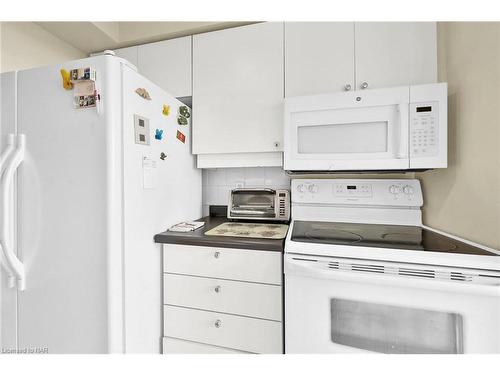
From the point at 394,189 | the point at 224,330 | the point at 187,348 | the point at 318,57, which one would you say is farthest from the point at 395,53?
the point at 187,348

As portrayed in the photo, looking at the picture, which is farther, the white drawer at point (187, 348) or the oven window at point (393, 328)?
the white drawer at point (187, 348)

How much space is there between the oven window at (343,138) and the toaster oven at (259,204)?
1.40 feet

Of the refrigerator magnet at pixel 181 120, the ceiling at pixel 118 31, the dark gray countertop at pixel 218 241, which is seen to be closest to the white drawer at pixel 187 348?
the dark gray countertop at pixel 218 241

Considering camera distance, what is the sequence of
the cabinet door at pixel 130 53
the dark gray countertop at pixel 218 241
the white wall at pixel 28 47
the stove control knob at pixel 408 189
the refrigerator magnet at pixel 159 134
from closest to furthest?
the dark gray countertop at pixel 218 241 → the refrigerator magnet at pixel 159 134 → the white wall at pixel 28 47 → the stove control knob at pixel 408 189 → the cabinet door at pixel 130 53

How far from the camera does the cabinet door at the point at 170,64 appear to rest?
1676 millimetres

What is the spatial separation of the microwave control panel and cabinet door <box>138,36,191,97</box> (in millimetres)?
1377

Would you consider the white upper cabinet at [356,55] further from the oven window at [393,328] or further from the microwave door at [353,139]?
the oven window at [393,328]

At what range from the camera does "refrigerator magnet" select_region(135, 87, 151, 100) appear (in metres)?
1.13

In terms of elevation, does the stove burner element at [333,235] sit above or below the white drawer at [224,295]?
above

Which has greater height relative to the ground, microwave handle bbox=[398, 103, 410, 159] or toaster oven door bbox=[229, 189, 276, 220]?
microwave handle bbox=[398, 103, 410, 159]

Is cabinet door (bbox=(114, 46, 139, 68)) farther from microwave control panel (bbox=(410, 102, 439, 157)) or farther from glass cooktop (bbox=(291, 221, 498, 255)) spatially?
microwave control panel (bbox=(410, 102, 439, 157))

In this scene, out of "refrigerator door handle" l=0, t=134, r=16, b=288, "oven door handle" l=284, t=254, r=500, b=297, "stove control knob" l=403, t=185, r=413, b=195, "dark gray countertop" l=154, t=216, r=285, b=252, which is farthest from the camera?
"stove control knob" l=403, t=185, r=413, b=195

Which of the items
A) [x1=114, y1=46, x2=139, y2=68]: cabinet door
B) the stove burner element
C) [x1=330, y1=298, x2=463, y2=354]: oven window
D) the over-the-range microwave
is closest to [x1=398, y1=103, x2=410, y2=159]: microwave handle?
the over-the-range microwave
